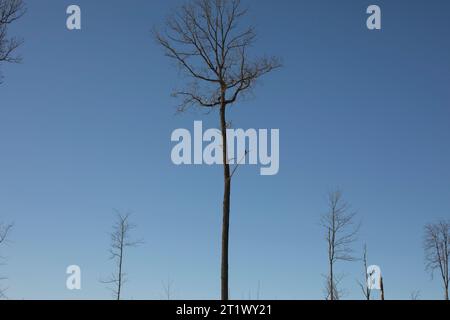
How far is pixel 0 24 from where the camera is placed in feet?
58.2

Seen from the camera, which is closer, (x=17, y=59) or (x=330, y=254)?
(x=17, y=59)

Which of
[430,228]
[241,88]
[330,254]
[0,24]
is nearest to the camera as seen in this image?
[0,24]

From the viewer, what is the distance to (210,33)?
1956cm

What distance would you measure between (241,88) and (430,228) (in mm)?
23090

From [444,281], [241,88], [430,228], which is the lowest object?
[444,281]
